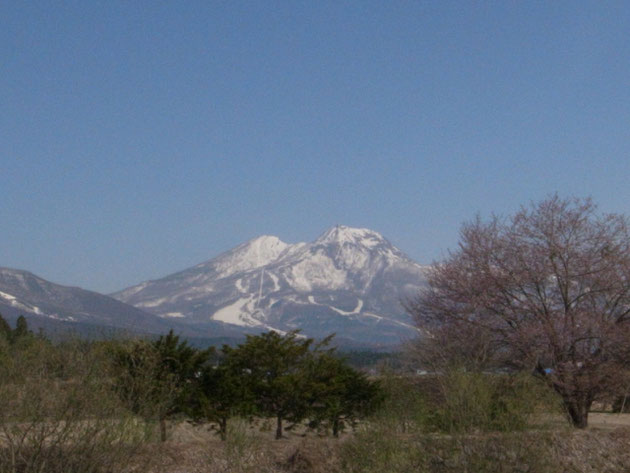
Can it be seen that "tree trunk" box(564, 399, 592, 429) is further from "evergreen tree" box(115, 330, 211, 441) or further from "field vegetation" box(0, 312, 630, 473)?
"evergreen tree" box(115, 330, 211, 441)

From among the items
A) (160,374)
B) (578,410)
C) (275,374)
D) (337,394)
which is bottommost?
(160,374)

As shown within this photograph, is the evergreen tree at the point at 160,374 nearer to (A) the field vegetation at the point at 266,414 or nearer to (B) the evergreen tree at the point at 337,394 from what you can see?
(A) the field vegetation at the point at 266,414

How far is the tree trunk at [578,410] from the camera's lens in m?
24.1

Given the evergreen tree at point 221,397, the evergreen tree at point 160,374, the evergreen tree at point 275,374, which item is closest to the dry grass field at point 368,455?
the evergreen tree at point 221,397

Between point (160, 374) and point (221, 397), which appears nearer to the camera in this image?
point (160, 374)

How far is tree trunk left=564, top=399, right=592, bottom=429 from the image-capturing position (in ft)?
79.1

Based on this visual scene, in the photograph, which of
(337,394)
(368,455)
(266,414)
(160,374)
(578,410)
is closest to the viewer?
(368,455)

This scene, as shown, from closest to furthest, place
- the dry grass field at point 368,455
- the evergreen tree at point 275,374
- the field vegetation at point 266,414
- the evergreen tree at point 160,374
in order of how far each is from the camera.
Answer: the field vegetation at point 266,414
the evergreen tree at point 160,374
the dry grass field at point 368,455
the evergreen tree at point 275,374

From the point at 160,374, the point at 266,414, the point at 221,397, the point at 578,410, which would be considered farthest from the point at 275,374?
the point at 578,410

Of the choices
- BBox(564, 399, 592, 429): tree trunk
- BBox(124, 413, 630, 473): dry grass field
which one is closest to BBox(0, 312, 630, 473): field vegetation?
BBox(124, 413, 630, 473): dry grass field

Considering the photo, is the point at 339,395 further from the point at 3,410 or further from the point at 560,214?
the point at 3,410

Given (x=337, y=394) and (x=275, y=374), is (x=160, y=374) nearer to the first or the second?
(x=275, y=374)

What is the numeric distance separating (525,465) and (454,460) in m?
1.77

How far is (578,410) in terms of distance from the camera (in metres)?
24.2
